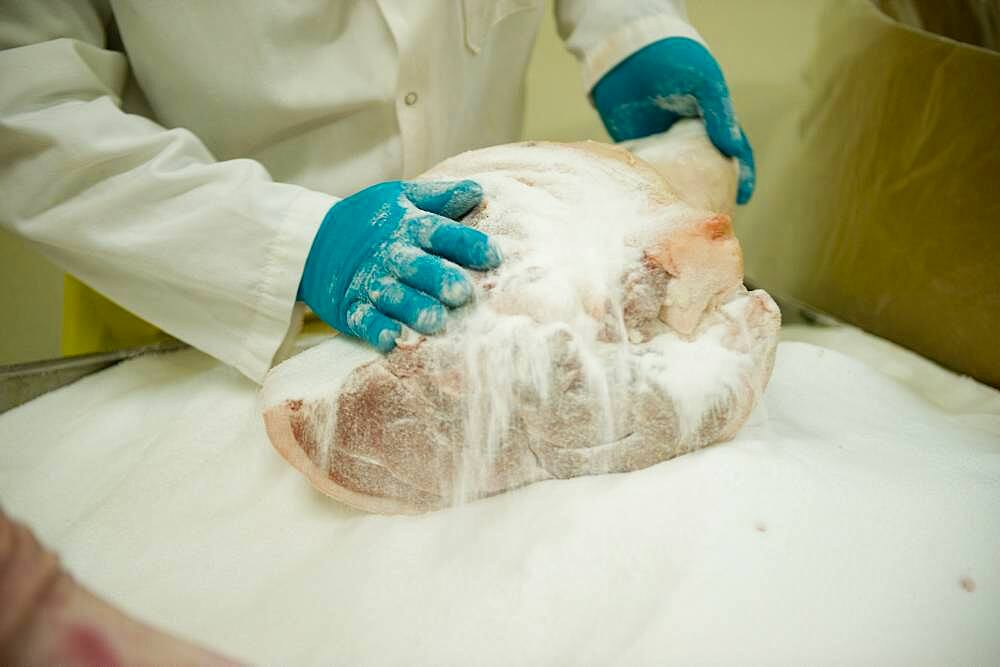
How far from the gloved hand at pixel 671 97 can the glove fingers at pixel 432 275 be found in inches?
22.9

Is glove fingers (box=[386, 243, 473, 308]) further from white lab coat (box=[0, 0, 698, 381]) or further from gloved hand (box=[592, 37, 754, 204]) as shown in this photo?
gloved hand (box=[592, 37, 754, 204])

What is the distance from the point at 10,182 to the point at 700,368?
0.88 metres

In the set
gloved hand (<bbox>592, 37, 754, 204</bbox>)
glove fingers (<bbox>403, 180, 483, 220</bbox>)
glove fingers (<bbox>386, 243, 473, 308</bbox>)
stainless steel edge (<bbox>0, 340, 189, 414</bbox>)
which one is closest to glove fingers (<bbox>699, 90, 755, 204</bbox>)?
gloved hand (<bbox>592, 37, 754, 204</bbox>)

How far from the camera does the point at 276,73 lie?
1.07 meters

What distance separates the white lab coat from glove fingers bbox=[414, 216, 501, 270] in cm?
20

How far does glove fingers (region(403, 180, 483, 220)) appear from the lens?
0.86m

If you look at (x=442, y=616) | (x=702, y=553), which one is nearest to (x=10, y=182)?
(x=442, y=616)

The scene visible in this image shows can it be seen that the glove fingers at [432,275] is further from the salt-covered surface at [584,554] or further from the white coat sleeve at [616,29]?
the white coat sleeve at [616,29]

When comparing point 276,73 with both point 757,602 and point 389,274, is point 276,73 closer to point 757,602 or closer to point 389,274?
point 389,274

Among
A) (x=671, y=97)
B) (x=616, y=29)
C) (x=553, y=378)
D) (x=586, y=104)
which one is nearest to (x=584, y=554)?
(x=553, y=378)

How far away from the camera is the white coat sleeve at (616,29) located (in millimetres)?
1261

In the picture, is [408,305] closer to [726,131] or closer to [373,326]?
[373,326]

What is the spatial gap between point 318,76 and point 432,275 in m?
0.49

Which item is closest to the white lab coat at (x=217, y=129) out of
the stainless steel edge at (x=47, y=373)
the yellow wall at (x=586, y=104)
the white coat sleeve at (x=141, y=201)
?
the white coat sleeve at (x=141, y=201)
